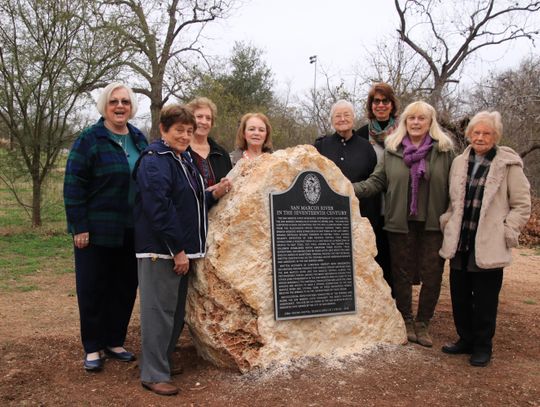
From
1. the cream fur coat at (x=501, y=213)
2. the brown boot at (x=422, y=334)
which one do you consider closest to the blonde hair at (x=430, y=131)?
the cream fur coat at (x=501, y=213)

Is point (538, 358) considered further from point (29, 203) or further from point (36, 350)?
point (29, 203)

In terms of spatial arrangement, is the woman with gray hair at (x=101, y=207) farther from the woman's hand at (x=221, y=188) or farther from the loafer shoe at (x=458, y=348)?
the loafer shoe at (x=458, y=348)

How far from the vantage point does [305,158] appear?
4.03m

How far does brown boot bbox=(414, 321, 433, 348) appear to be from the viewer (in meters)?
4.39

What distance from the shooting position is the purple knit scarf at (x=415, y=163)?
13.7 feet

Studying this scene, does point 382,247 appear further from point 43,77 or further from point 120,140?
point 43,77

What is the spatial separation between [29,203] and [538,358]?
1167 cm

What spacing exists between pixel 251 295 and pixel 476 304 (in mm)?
1827

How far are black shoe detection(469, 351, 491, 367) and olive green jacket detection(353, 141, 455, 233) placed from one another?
41.5 inches

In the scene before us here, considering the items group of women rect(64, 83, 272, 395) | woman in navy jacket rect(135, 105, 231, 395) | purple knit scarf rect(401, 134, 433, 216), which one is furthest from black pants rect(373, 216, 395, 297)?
woman in navy jacket rect(135, 105, 231, 395)

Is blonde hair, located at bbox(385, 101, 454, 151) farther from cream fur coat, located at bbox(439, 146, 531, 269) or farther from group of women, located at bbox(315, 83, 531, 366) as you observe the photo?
cream fur coat, located at bbox(439, 146, 531, 269)

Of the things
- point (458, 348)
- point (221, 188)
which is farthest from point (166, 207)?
point (458, 348)

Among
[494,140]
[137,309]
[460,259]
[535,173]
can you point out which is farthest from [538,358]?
[535,173]

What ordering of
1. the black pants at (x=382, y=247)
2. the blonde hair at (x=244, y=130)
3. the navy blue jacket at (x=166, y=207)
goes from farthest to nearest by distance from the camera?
the black pants at (x=382, y=247)
the blonde hair at (x=244, y=130)
the navy blue jacket at (x=166, y=207)
